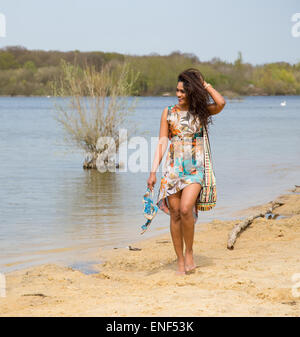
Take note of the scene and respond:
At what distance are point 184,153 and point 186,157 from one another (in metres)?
0.04

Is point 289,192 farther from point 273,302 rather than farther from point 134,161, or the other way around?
point 273,302

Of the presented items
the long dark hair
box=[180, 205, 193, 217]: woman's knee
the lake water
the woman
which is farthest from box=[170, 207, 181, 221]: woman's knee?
the lake water

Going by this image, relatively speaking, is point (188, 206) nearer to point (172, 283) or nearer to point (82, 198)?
point (172, 283)

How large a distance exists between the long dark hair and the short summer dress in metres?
0.06

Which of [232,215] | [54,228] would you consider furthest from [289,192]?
[54,228]

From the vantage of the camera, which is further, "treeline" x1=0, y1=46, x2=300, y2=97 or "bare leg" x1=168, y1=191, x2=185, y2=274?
"treeline" x1=0, y1=46, x2=300, y2=97

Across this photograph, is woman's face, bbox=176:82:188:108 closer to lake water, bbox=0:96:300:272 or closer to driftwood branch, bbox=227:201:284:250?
driftwood branch, bbox=227:201:284:250

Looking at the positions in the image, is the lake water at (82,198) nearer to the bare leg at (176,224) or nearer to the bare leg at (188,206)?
the bare leg at (176,224)

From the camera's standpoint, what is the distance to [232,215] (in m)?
10.7

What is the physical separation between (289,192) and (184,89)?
8166mm

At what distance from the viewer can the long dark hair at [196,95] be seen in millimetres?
5707

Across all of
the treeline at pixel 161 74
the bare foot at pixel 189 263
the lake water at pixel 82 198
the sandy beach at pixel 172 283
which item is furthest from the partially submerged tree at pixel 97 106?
the treeline at pixel 161 74

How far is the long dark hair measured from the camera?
5.71m

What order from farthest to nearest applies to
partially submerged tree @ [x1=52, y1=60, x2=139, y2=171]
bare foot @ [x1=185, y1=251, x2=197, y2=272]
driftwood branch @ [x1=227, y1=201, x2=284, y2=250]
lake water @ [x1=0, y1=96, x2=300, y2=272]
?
partially submerged tree @ [x1=52, y1=60, x2=139, y2=171], lake water @ [x1=0, y1=96, x2=300, y2=272], driftwood branch @ [x1=227, y1=201, x2=284, y2=250], bare foot @ [x1=185, y1=251, x2=197, y2=272]
